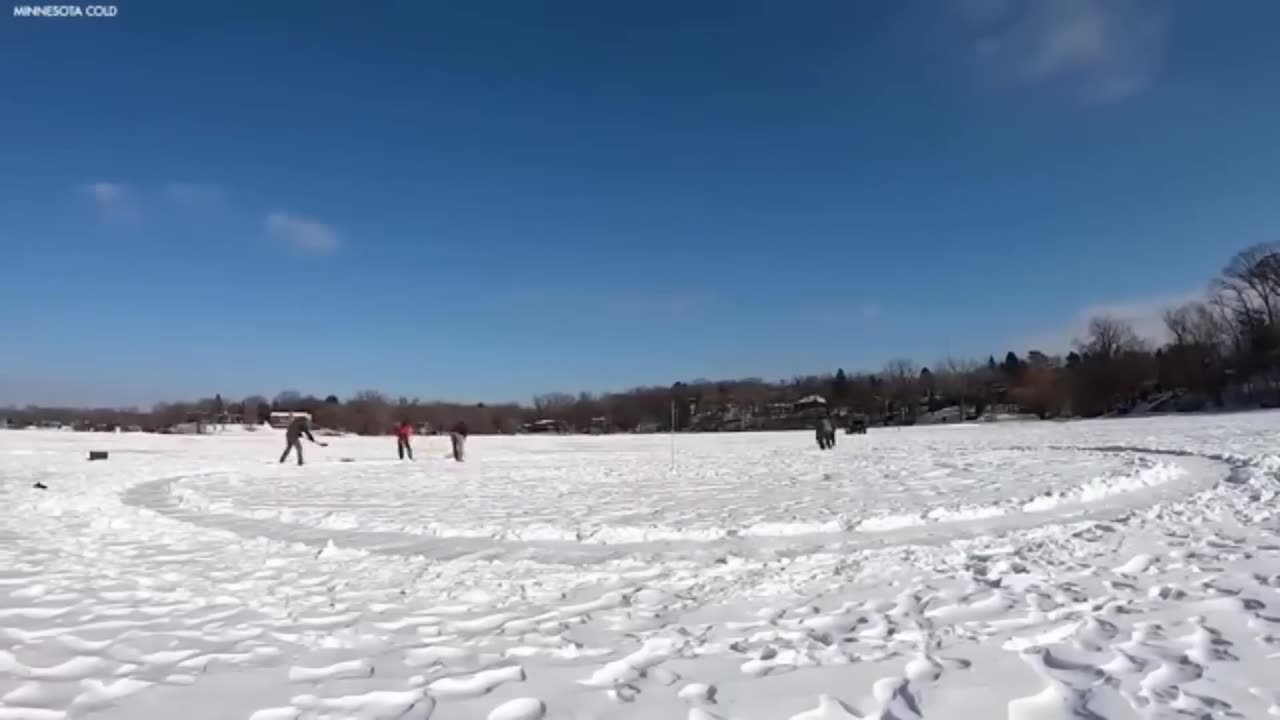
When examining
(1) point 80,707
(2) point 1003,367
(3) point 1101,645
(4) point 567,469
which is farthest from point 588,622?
(2) point 1003,367

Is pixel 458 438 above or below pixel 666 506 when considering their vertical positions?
above

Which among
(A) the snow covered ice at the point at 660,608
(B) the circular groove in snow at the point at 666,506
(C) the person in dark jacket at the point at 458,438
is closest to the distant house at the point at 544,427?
(C) the person in dark jacket at the point at 458,438

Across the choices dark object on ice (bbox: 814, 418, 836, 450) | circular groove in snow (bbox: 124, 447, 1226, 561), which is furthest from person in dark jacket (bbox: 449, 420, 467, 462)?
dark object on ice (bbox: 814, 418, 836, 450)

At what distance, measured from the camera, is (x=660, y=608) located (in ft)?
20.2

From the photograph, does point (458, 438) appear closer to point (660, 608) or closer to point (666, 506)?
point (666, 506)

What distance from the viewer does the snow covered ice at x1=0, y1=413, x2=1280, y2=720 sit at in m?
4.18

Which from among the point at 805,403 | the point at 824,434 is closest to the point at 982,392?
the point at 805,403

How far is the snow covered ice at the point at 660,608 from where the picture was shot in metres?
4.18

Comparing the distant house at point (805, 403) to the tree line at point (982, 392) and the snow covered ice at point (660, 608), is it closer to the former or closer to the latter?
the tree line at point (982, 392)

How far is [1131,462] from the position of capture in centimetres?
1847

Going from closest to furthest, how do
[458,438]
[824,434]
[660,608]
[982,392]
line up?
1. [660,608]
2. [458,438]
3. [824,434]
4. [982,392]

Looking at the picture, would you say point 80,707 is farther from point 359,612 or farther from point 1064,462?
point 1064,462

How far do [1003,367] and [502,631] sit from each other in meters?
143

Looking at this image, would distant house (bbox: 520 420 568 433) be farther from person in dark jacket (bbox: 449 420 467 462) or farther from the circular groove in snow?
the circular groove in snow
